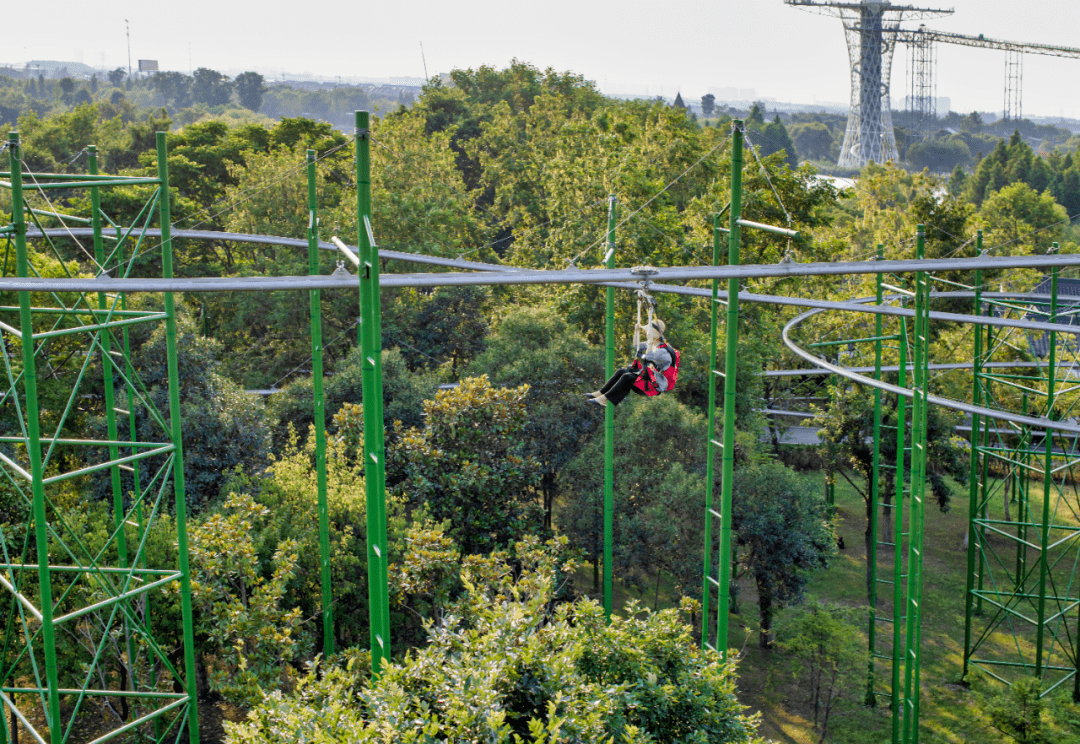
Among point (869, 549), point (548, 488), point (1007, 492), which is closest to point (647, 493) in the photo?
point (548, 488)

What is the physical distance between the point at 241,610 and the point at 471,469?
4.53 m

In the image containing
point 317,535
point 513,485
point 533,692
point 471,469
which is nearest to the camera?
point 533,692

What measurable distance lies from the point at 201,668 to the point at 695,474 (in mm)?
8654

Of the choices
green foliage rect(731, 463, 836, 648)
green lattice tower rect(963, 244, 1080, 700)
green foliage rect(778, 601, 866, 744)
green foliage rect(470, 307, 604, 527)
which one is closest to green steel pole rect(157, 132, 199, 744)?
green foliage rect(470, 307, 604, 527)

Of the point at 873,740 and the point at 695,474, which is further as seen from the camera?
the point at 695,474

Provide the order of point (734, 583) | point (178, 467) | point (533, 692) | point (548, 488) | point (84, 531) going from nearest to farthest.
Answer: point (533, 692) → point (178, 467) → point (84, 531) → point (734, 583) → point (548, 488)

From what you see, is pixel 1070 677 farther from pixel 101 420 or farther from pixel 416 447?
pixel 101 420

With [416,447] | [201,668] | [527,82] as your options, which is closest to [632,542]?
[416,447]

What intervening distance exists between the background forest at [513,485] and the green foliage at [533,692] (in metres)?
0.03

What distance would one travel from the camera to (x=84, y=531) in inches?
565

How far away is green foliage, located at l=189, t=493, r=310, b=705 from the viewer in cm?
1159

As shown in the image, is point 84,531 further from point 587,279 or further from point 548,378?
point 587,279

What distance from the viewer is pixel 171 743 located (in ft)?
44.6

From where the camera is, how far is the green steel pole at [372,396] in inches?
310
